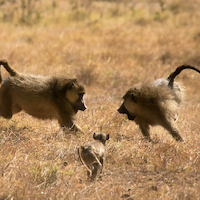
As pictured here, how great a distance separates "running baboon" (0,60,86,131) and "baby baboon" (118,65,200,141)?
0.69 metres

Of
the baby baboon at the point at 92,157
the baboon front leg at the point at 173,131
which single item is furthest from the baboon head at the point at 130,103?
the baby baboon at the point at 92,157

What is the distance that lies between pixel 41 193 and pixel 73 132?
166cm

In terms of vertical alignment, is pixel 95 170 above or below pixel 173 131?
above

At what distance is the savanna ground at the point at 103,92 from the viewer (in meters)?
3.10

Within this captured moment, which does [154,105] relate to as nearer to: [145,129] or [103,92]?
[145,129]

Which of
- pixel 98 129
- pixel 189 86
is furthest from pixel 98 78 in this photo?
pixel 98 129

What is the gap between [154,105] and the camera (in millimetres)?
4367

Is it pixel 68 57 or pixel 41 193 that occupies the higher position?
pixel 41 193

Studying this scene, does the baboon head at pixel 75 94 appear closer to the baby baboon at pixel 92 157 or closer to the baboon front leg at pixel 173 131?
the baboon front leg at pixel 173 131

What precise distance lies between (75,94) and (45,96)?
15.6 inches

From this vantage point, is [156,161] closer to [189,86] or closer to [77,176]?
[77,176]

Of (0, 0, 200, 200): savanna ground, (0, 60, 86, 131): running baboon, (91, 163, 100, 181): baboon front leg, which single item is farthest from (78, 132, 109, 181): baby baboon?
(0, 60, 86, 131): running baboon

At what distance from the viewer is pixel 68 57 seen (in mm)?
9242

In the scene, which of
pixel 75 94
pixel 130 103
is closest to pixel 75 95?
pixel 75 94
